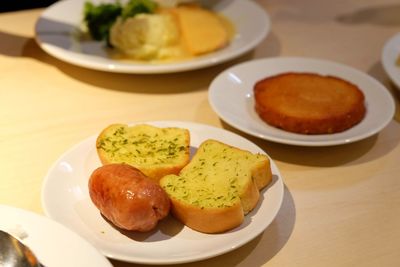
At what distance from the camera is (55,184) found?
1062mm

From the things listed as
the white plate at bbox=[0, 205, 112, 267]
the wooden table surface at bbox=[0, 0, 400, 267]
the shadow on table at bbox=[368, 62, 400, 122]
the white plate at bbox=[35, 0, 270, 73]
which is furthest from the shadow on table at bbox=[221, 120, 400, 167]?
the white plate at bbox=[0, 205, 112, 267]

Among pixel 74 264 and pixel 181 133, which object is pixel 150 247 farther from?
pixel 181 133

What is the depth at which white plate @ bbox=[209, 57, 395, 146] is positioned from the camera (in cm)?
128

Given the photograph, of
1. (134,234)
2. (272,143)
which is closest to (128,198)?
(134,234)

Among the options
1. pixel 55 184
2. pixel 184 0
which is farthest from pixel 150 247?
pixel 184 0

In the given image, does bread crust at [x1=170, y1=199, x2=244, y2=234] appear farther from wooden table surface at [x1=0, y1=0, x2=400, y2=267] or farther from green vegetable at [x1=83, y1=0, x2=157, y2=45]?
green vegetable at [x1=83, y1=0, x2=157, y2=45]

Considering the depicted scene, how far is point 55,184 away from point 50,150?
9.8 inches

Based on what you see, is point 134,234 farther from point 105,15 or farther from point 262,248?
point 105,15

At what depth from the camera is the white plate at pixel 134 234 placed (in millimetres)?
925

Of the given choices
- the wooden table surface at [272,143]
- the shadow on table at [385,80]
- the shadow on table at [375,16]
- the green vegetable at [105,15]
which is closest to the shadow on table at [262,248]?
the wooden table surface at [272,143]

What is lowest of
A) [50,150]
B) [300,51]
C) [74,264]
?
[300,51]

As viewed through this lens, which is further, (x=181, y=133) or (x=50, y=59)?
(x=50, y=59)

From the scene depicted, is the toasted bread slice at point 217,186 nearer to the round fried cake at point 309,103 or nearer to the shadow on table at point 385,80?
the round fried cake at point 309,103

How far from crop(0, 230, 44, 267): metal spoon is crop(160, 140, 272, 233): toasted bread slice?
10.7 inches
